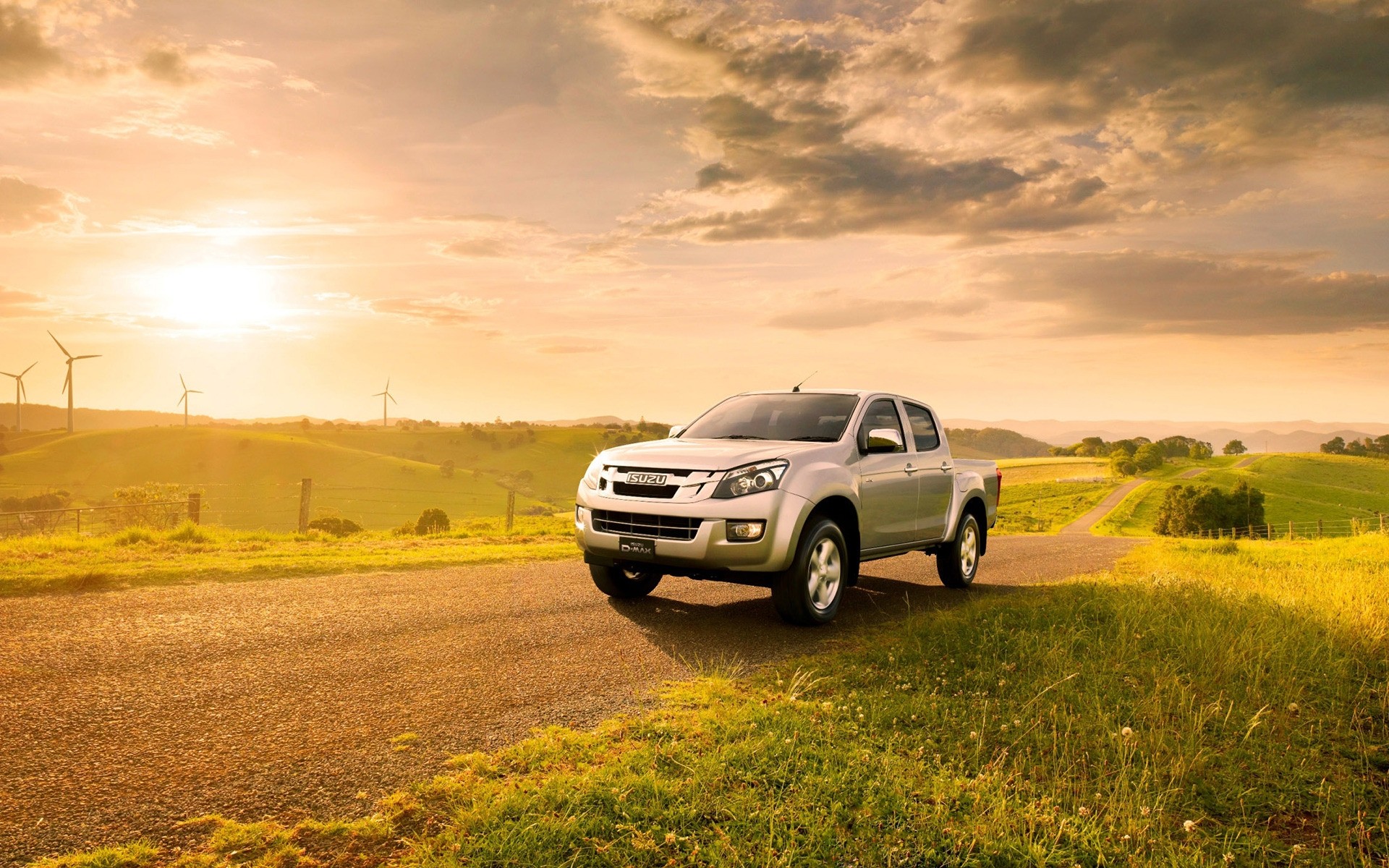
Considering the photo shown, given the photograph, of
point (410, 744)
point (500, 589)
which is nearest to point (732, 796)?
point (410, 744)

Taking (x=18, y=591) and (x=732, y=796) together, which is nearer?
(x=732, y=796)

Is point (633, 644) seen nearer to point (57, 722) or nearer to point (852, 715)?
point (852, 715)

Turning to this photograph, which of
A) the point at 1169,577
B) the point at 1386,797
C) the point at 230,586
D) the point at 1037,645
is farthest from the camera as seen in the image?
the point at 1169,577

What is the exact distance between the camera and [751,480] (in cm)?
690

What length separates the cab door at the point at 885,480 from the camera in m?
7.99

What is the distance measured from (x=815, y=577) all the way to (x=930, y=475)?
264cm

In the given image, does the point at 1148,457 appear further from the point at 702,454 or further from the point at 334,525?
the point at 702,454

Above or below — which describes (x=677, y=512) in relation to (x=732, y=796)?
above

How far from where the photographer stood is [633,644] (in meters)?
6.52

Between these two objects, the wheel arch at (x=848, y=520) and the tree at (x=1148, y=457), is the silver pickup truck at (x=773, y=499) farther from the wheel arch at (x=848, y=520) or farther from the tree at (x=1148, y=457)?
the tree at (x=1148, y=457)

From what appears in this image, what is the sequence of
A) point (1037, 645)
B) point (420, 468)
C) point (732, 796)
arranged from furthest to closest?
point (420, 468)
point (1037, 645)
point (732, 796)

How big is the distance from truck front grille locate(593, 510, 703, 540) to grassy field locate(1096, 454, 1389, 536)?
66.6 meters

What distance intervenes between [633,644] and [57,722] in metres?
3.58

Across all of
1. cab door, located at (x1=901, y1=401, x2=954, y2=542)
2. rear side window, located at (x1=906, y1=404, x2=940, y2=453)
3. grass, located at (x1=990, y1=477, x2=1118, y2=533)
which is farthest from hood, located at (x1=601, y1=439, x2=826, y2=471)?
grass, located at (x1=990, y1=477, x2=1118, y2=533)
